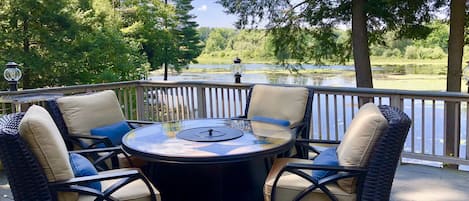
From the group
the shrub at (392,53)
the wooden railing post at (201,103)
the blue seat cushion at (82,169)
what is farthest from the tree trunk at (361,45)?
the blue seat cushion at (82,169)

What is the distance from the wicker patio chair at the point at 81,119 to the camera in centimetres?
352

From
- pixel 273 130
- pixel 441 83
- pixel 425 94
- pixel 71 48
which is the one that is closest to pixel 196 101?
pixel 273 130

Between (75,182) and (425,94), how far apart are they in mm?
3321

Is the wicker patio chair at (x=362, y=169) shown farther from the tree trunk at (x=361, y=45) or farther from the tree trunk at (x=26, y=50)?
the tree trunk at (x=26, y=50)

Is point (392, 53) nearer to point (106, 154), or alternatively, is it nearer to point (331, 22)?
point (331, 22)

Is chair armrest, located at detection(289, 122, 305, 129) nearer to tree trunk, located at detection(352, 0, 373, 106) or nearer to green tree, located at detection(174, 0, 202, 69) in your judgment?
tree trunk, located at detection(352, 0, 373, 106)

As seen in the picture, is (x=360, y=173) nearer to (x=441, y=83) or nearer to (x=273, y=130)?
(x=273, y=130)

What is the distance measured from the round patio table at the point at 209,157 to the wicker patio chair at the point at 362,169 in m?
0.35

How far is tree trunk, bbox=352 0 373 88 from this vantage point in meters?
7.87

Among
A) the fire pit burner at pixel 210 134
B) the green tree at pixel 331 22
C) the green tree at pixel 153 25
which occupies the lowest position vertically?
the fire pit burner at pixel 210 134

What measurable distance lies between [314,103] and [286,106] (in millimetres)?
1226

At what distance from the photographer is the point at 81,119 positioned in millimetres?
3656

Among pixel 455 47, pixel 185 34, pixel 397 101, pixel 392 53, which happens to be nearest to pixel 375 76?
pixel 392 53

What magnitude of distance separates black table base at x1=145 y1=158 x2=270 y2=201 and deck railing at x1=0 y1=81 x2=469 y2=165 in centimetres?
190
